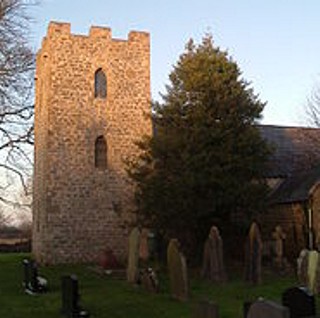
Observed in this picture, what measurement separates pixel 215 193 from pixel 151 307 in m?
8.37

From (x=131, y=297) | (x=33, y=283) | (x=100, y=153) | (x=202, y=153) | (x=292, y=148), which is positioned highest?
(x=292, y=148)

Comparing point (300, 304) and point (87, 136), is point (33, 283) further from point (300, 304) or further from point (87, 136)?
point (87, 136)

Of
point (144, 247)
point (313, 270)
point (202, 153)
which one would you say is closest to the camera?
point (313, 270)

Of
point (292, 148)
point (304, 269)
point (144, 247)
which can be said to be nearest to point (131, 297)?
point (304, 269)

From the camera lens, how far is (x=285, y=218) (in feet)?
82.0

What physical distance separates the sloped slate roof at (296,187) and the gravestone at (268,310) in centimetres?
1769

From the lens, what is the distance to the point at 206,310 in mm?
7879

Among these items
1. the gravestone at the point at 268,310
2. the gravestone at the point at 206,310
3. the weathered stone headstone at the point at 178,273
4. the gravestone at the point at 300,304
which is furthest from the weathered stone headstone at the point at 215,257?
the gravestone at the point at 268,310

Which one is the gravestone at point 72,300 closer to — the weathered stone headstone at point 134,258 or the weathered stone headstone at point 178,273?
the weathered stone headstone at point 178,273

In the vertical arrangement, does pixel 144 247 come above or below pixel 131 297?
above

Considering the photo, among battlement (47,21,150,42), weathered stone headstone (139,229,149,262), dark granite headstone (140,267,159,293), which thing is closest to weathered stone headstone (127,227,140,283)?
dark granite headstone (140,267,159,293)

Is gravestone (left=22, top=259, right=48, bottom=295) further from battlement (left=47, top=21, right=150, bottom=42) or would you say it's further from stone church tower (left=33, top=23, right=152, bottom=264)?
battlement (left=47, top=21, right=150, bottom=42)

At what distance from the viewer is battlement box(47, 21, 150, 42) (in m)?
26.5

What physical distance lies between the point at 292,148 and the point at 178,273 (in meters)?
19.7
